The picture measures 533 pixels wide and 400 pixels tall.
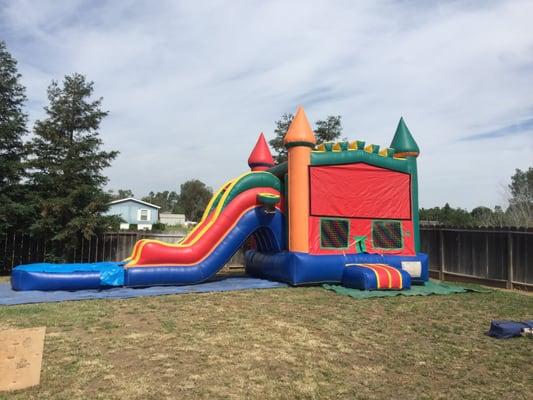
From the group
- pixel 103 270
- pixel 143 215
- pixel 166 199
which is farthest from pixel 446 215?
pixel 166 199

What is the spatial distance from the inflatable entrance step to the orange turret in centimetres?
473

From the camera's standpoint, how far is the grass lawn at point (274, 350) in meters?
3.75

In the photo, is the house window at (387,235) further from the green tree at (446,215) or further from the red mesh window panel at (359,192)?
the green tree at (446,215)

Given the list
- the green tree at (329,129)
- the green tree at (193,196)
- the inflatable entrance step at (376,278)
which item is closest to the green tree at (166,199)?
the green tree at (193,196)

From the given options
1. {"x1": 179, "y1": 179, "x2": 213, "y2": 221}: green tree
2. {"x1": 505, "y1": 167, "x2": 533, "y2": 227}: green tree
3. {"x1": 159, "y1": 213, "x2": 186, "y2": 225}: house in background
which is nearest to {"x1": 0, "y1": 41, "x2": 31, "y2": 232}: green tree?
{"x1": 505, "y1": 167, "x2": 533, "y2": 227}: green tree

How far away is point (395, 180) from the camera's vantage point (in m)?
11.1

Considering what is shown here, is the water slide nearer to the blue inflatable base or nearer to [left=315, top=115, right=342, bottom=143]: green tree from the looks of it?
the blue inflatable base

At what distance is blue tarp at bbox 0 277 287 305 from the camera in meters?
7.85

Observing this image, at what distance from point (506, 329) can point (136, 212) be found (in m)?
36.5

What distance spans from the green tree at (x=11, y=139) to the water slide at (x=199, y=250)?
3.54m

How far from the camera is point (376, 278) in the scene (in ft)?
29.6

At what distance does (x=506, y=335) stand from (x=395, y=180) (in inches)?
238

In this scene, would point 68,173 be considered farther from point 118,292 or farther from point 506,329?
point 506,329

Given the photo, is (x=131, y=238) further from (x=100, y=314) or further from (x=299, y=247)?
(x=100, y=314)
